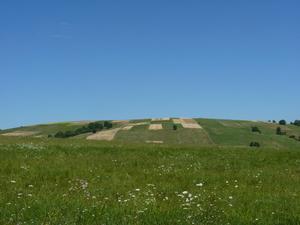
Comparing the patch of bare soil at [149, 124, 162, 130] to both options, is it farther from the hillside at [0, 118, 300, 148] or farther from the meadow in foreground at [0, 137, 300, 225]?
the meadow in foreground at [0, 137, 300, 225]

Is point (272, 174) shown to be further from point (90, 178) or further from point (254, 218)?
point (254, 218)

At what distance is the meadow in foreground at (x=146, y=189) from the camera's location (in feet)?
35.8

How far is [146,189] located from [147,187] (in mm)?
603

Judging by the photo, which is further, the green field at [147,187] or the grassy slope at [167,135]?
the grassy slope at [167,135]

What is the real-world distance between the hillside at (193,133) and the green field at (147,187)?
47.9 meters

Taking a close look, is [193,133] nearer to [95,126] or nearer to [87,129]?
[95,126]

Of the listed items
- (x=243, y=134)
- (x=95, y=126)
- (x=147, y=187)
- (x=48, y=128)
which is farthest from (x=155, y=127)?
(x=147, y=187)

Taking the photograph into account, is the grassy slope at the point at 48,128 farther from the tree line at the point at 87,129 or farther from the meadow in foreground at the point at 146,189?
the meadow in foreground at the point at 146,189

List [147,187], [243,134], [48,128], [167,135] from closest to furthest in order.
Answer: [147,187] < [167,135] < [243,134] < [48,128]

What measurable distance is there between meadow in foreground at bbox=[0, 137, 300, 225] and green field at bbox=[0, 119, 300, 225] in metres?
0.02

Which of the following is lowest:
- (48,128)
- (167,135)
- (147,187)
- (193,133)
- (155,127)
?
(147,187)

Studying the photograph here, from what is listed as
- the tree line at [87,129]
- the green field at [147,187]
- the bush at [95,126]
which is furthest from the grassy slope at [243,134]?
the green field at [147,187]

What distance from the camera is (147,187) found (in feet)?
53.0

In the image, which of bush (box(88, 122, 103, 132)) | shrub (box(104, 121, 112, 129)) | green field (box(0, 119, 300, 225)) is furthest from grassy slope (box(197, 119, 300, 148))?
green field (box(0, 119, 300, 225))
